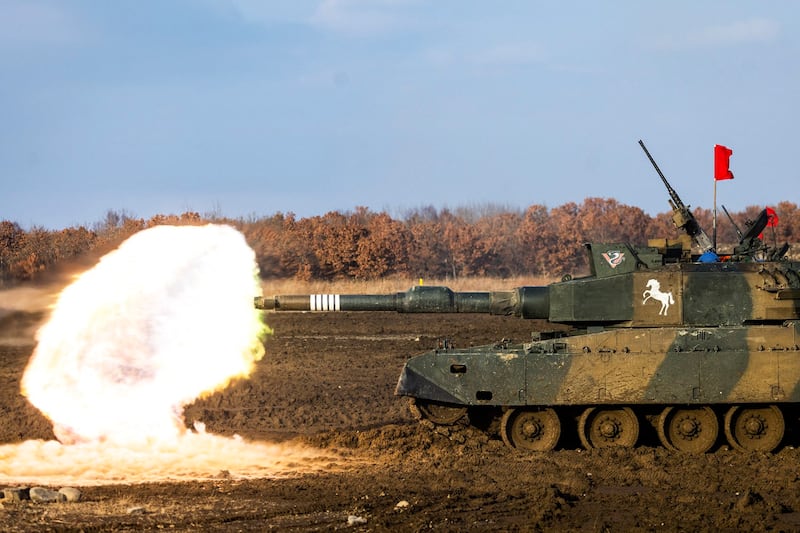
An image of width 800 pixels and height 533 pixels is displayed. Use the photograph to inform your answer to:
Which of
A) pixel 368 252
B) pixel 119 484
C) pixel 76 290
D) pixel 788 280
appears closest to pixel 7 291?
pixel 76 290

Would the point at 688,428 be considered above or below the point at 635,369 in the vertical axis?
below

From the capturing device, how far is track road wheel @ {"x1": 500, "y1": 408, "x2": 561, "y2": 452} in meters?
15.9

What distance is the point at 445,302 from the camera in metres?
16.3

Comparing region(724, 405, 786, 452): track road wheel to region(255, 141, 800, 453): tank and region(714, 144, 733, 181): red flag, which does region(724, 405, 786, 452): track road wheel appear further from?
region(714, 144, 733, 181): red flag

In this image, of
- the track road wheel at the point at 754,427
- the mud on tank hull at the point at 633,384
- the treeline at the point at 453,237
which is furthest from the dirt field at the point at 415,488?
the treeline at the point at 453,237

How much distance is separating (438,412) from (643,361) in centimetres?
300

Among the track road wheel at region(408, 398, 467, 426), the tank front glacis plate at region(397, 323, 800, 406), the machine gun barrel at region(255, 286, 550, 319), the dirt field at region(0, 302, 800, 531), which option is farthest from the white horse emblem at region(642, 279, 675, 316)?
the track road wheel at region(408, 398, 467, 426)

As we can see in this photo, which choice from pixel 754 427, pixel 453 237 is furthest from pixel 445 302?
pixel 453 237

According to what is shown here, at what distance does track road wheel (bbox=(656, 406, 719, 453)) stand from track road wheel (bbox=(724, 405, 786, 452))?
0.74 ft

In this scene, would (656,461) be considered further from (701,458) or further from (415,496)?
(415,496)

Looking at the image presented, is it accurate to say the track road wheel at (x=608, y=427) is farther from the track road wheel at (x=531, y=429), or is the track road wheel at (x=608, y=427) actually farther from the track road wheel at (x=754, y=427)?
the track road wheel at (x=754, y=427)

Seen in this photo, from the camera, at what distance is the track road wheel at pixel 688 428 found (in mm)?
15609

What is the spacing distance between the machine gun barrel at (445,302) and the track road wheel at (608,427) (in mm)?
1540

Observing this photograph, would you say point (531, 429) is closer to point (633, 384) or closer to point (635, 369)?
point (633, 384)
